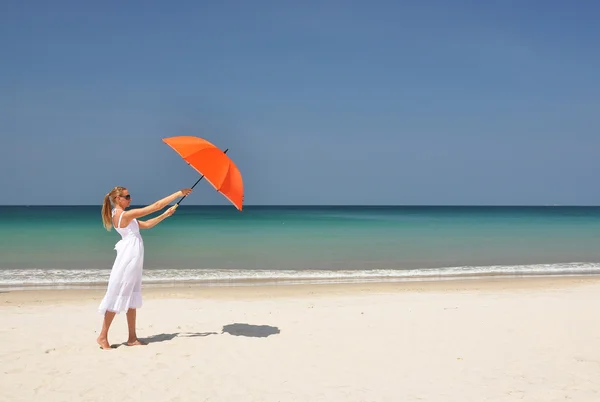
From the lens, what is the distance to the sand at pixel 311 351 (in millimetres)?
5238

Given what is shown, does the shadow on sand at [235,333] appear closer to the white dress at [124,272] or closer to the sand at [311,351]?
the sand at [311,351]

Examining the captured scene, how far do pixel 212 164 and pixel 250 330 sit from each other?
2.59 metres

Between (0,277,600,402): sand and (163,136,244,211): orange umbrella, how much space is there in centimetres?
193

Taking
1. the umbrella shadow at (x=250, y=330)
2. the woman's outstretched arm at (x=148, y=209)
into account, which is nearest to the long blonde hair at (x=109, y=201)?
the woman's outstretched arm at (x=148, y=209)

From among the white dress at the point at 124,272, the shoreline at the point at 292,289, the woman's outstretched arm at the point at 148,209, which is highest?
the woman's outstretched arm at the point at 148,209

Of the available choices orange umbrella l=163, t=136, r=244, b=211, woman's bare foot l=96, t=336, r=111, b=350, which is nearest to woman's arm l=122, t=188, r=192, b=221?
orange umbrella l=163, t=136, r=244, b=211

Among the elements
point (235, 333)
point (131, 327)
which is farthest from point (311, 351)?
point (131, 327)

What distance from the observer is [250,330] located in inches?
306

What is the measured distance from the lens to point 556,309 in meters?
9.11

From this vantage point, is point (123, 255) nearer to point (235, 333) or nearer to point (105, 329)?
point (105, 329)

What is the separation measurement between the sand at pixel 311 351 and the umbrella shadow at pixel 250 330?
0.03m

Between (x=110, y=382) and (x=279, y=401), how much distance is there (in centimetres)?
170

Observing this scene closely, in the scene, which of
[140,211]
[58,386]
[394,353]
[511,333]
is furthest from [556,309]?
[58,386]

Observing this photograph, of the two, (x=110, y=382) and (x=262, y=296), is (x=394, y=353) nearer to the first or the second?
(x=110, y=382)
